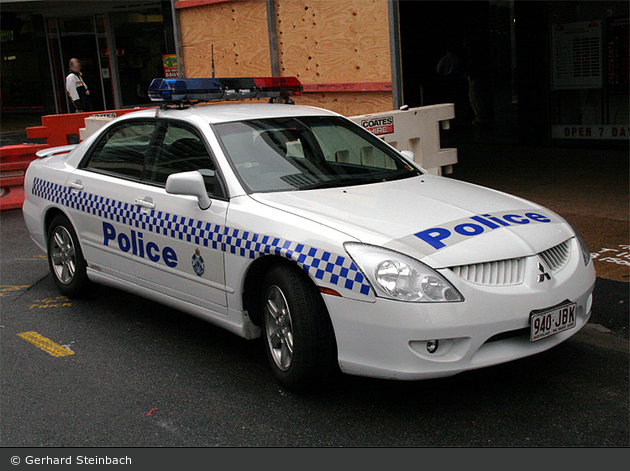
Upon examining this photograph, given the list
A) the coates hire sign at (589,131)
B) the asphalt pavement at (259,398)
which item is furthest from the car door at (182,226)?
the coates hire sign at (589,131)

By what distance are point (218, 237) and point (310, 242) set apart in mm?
751

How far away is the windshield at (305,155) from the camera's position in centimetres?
462

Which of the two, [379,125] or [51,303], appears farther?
[379,125]

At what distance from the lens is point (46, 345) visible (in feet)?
16.7

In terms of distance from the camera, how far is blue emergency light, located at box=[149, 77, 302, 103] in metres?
5.26

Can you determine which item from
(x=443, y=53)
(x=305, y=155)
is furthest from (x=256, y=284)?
(x=443, y=53)

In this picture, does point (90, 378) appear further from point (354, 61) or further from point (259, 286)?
point (354, 61)

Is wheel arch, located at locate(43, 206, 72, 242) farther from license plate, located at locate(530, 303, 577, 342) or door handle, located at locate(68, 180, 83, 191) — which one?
license plate, located at locate(530, 303, 577, 342)

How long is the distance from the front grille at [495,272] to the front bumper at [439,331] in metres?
0.05

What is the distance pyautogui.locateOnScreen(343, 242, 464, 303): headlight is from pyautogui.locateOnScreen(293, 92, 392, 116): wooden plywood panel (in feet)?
19.7

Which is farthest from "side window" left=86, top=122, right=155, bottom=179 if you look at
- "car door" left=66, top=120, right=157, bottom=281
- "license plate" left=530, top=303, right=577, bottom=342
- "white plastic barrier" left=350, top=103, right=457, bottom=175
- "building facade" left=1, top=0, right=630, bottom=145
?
"building facade" left=1, top=0, right=630, bottom=145

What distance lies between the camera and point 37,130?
13.4m

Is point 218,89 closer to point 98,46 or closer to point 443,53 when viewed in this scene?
point 443,53

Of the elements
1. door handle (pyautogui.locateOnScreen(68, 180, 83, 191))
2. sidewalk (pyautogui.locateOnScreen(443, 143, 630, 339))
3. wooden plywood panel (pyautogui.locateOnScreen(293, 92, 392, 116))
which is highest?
wooden plywood panel (pyautogui.locateOnScreen(293, 92, 392, 116))
